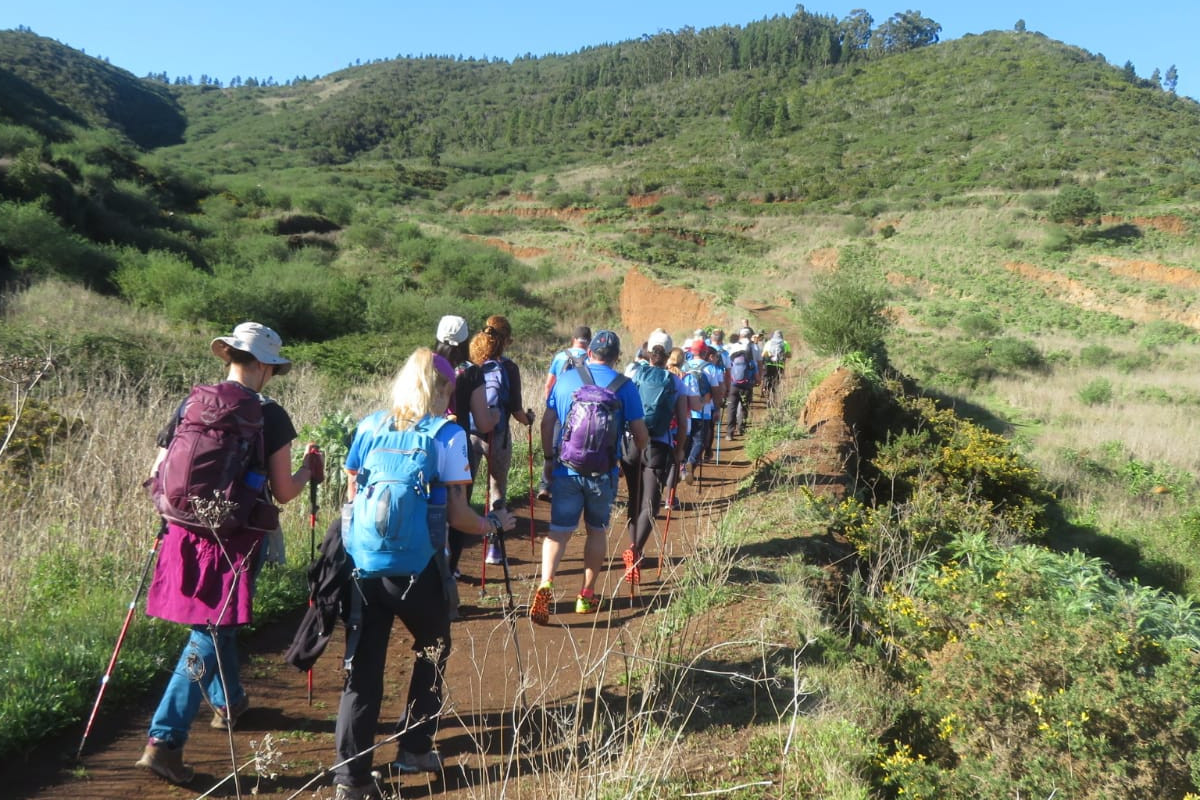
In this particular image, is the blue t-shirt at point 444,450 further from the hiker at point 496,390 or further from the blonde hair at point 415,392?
the hiker at point 496,390

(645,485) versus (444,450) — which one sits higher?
(444,450)

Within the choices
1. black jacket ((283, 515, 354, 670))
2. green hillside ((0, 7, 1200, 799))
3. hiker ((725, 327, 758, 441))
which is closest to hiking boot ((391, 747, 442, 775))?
black jacket ((283, 515, 354, 670))

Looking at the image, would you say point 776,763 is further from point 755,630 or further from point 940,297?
point 940,297

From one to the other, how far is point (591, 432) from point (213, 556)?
2.21m

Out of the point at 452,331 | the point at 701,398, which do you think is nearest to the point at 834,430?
the point at 701,398

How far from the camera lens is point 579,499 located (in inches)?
194

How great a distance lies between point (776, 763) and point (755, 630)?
1276 millimetres

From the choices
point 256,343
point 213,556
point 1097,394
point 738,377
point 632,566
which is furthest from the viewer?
point 1097,394

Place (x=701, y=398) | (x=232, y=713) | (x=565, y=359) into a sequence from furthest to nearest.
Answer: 1. (x=701, y=398)
2. (x=565, y=359)
3. (x=232, y=713)

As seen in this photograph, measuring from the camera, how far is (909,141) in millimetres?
68250

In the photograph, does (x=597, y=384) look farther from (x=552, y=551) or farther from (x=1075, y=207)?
(x=1075, y=207)

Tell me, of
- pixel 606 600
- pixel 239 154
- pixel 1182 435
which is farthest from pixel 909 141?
pixel 606 600

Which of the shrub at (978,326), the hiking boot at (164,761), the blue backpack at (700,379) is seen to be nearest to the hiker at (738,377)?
the blue backpack at (700,379)

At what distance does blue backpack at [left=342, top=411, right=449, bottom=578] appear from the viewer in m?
2.99
